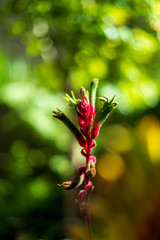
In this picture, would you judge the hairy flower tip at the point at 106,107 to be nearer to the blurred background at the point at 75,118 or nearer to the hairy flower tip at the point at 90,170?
the hairy flower tip at the point at 90,170

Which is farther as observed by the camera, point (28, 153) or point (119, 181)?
point (28, 153)

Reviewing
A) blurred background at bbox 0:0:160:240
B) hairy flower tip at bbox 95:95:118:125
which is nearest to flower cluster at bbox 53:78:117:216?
hairy flower tip at bbox 95:95:118:125

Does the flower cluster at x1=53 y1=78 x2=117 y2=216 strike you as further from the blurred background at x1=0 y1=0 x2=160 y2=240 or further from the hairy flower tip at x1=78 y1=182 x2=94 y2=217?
the blurred background at x1=0 y1=0 x2=160 y2=240

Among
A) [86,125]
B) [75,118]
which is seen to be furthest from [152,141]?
[75,118]

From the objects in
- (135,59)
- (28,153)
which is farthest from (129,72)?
(28,153)

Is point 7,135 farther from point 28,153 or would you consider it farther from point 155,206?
point 155,206

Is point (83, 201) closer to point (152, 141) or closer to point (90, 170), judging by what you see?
point (90, 170)

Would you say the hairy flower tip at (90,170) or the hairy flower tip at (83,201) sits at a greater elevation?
the hairy flower tip at (90,170)

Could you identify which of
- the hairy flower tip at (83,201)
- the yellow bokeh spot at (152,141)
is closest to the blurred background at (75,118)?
the yellow bokeh spot at (152,141)
